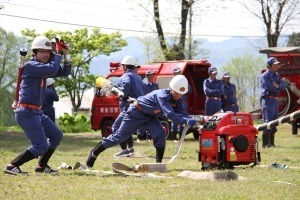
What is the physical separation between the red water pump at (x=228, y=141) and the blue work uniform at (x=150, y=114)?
1.58 feet

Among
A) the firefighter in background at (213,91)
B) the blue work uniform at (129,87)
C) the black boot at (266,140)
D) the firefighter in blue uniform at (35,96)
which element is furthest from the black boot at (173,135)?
the firefighter in blue uniform at (35,96)

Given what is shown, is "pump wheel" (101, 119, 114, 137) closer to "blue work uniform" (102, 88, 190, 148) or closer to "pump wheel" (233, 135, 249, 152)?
"blue work uniform" (102, 88, 190, 148)

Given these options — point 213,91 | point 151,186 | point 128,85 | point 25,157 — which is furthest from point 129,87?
point 213,91

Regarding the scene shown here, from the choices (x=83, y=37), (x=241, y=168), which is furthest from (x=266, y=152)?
(x=83, y=37)

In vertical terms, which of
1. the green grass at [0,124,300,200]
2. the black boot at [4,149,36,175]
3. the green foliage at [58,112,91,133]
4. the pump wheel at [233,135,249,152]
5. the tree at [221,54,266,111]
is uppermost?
the tree at [221,54,266,111]

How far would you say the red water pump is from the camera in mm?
12492

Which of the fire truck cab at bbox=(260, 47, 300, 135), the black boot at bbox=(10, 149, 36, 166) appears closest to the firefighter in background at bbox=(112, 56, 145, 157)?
the black boot at bbox=(10, 149, 36, 166)

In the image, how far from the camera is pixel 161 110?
12.6 m

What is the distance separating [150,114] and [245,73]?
75509 millimetres

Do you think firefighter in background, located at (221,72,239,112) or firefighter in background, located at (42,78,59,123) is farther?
firefighter in background, located at (221,72,239,112)

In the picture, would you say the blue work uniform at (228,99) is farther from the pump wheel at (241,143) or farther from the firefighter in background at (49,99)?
the pump wheel at (241,143)

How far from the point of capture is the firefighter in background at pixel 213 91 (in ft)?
71.4

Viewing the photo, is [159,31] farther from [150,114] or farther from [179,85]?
[179,85]

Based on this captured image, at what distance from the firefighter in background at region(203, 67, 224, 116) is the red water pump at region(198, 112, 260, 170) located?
8.95 meters
